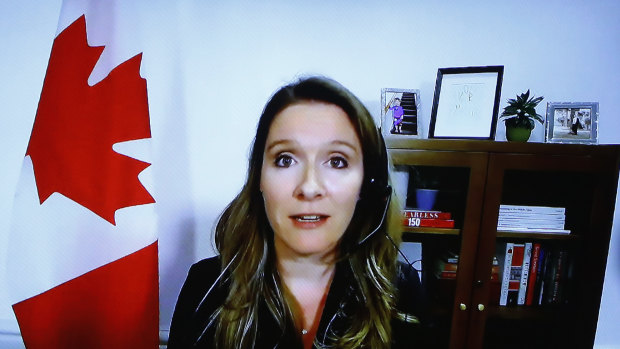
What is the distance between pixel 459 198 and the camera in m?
1.27

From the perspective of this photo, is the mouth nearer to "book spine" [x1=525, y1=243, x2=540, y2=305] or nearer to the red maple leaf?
the red maple leaf

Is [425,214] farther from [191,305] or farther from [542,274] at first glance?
[191,305]

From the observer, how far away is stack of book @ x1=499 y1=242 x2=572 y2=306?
1.32 meters

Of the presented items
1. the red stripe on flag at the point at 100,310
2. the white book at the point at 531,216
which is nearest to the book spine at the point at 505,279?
the white book at the point at 531,216

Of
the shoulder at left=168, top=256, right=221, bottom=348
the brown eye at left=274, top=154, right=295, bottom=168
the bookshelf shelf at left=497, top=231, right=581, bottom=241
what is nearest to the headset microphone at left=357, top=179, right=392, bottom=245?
the brown eye at left=274, top=154, right=295, bottom=168

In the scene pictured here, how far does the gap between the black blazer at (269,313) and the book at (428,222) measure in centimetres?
32

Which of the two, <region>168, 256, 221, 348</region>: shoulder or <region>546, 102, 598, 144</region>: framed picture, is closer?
<region>168, 256, 221, 348</region>: shoulder

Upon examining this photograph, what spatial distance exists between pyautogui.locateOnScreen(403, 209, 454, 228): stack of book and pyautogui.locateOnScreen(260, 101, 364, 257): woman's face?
0.50 m

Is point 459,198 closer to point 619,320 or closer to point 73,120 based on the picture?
point 619,320

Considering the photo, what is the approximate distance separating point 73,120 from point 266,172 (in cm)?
62

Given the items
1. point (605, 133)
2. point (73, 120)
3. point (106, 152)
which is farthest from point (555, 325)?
point (73, 120)

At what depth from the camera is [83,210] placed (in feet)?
3.19

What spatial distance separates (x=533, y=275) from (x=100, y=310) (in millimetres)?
1605

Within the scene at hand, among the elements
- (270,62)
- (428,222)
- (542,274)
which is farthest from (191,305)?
(542,274)
